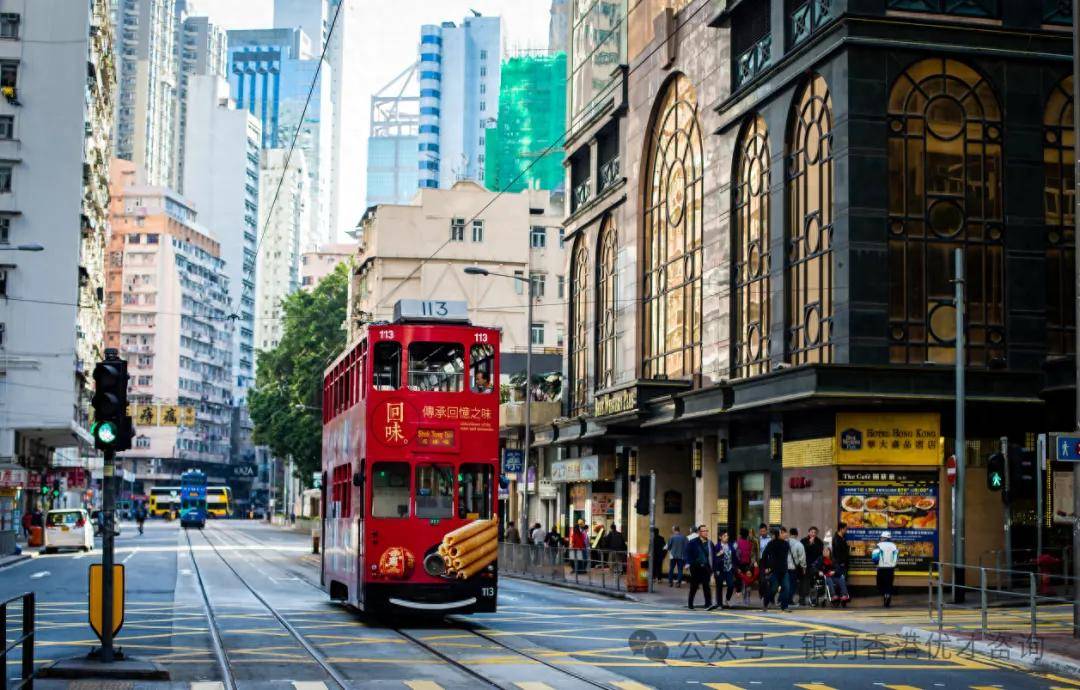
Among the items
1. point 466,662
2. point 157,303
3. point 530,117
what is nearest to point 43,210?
point 530,117

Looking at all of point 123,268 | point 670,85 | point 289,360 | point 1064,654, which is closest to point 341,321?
point 289,360

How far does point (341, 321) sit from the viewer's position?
98.7m

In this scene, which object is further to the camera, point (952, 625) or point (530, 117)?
point (530, 117)

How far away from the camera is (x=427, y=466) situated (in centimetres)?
2394

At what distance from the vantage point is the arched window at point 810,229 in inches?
1335

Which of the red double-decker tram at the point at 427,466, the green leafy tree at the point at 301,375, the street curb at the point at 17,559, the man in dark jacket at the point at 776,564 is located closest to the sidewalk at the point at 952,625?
the man in dark jacket at the point at 776,564

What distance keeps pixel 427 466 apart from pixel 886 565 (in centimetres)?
1133

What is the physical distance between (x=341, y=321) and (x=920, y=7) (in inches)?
2699

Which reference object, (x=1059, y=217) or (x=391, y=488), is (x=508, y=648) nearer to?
(x=391, y=488)

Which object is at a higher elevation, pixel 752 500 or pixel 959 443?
pixel 959 443

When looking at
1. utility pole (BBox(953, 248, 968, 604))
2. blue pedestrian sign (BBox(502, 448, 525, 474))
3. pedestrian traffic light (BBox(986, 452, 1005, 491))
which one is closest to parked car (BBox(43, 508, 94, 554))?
blue pedestrian sign (BBox(502, 448, 525, 474))

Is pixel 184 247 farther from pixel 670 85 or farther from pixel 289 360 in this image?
pixel 670 85

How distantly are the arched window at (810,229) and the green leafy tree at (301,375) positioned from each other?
57.3m

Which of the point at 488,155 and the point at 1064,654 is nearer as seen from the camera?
the point at 1064,654
